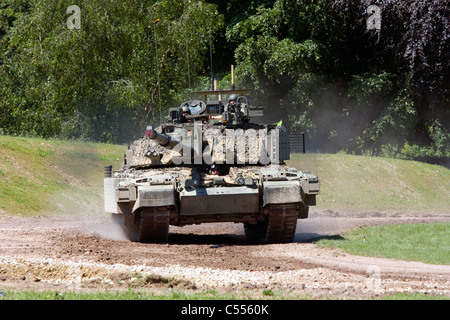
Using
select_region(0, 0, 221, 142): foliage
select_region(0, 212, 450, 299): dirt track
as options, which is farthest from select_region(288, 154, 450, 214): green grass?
select_region(0, 212, 450, 299): dirt track

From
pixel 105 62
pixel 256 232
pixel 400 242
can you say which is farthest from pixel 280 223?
pixel 105 62

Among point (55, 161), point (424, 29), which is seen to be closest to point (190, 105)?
point (55, 161)

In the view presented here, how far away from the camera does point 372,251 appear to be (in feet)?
37.3

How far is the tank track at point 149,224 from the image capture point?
479 inches

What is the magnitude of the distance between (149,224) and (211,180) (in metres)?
1.35

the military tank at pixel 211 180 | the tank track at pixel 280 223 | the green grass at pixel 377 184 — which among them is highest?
the military tank at pixel 211 180

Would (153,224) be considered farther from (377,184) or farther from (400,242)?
(377,184)

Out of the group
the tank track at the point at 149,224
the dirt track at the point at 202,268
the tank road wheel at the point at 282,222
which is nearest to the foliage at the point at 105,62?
the dirt track at the point at 202,268

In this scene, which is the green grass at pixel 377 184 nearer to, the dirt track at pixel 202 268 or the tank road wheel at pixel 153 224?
the dirt track at pixel 202 268

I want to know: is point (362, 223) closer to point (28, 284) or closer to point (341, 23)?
point (28, 284)

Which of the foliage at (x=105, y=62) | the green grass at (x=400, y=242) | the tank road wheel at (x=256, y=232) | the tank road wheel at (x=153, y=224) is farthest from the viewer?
the foliage at (x=105, y=62)

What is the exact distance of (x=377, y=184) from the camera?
25859mm

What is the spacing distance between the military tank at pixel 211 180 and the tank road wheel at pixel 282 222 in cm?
2
